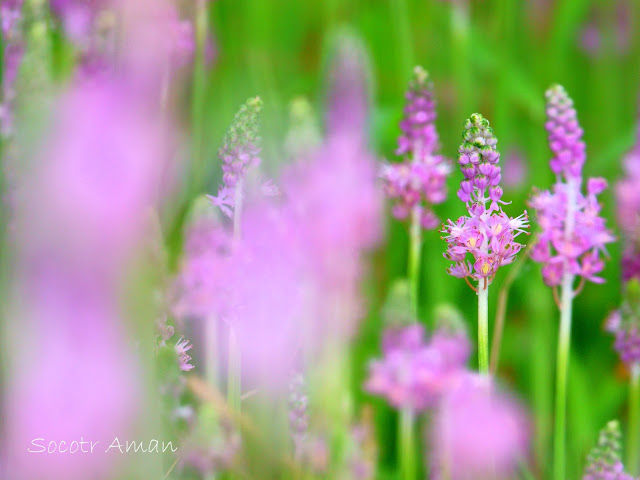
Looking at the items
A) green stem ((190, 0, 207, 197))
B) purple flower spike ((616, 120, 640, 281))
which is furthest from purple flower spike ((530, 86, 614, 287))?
green stem ((190, 0, 207, 197))

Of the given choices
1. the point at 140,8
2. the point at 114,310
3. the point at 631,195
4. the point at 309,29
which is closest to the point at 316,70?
the point at 309,29

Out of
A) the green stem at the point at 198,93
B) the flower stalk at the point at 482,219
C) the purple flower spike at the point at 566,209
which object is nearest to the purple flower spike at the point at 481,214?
the flower stalk at the point at 482,219

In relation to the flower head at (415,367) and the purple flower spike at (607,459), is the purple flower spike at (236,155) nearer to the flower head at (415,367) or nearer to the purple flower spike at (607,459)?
the flower head at (415,367)

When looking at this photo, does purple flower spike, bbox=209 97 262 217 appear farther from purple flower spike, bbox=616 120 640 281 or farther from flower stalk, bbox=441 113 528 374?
purple flower spike, bbox=616 120 640 281

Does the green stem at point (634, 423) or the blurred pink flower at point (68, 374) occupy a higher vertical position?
the blurred pink flower at point (68, 374)

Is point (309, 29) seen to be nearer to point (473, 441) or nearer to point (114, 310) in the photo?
point (473, 441)

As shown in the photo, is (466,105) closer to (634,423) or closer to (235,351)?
(634,423)

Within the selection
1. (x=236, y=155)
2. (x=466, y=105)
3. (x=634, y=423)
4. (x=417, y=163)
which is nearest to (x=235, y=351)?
(x=236, y=155)
